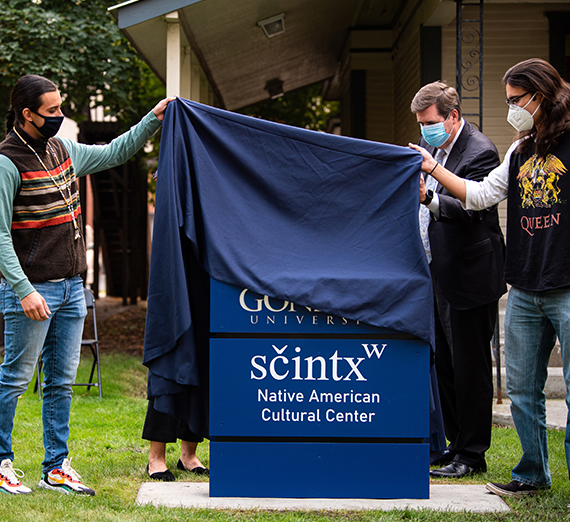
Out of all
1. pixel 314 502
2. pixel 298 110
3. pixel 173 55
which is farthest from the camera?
pixel 298 110

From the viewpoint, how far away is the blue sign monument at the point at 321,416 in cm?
308

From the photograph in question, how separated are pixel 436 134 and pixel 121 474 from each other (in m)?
2.67

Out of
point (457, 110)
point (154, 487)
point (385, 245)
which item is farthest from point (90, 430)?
point (457, 110)

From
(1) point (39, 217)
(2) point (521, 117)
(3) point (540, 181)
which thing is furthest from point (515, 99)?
(1) point (39, 217)

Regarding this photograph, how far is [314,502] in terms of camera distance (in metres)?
3.06

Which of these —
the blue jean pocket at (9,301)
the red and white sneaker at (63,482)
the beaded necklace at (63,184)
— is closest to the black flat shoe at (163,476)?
the red and white sneaker at (63,482)

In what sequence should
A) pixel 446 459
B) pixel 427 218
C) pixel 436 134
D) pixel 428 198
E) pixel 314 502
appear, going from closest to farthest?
pixel 314 502
pixel 428 198
pixel 436 134
pixel 427 218
pixel 446 459

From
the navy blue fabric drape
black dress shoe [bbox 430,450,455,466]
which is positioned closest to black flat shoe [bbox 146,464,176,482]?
the navy blue fabric drape

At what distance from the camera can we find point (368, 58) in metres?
10.0

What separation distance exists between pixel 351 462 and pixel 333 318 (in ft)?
2.28

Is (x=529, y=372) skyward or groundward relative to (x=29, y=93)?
groundward

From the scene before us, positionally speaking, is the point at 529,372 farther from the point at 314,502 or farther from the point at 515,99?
the point at 515,99

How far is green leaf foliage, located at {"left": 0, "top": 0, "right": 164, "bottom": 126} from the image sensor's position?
26.4 feet

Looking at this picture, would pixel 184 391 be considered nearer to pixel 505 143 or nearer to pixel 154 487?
pixel 154 487
